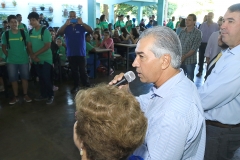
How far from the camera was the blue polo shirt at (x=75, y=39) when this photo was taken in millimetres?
4320

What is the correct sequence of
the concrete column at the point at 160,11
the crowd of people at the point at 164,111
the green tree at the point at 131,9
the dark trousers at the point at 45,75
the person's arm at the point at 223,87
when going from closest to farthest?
the crowd of people at the point at 164,111, the person's arm at the point at 223,87, the dark trousers at the point at 45,75, the concrete column at the point at 160,11, the green tree at the point at 131,9

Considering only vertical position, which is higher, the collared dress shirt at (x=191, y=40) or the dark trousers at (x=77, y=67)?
the collared dress shirt at (x=191, y=40)

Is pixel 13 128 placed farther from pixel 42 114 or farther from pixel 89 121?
pixel 89 121

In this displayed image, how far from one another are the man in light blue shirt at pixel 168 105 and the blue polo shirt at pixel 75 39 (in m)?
3.42

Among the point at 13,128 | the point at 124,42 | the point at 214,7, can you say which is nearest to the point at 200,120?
the point at 13,128

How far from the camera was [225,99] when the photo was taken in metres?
1.43

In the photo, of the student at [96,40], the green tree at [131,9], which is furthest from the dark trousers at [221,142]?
the green tree at [131,9]

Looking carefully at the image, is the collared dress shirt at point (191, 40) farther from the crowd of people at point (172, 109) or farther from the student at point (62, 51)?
the student at point (62, 51)

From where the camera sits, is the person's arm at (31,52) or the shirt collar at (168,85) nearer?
the shirt collar at (168,85)

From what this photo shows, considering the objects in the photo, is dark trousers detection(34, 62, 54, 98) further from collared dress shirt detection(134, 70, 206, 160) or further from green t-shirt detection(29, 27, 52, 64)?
collared dress shirt detection(134, 70, 206, 160)

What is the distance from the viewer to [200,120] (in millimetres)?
977

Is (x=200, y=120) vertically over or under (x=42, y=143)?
over

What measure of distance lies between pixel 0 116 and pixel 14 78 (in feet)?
2.41

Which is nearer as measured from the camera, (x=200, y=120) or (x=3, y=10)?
(x=200, y=120)
